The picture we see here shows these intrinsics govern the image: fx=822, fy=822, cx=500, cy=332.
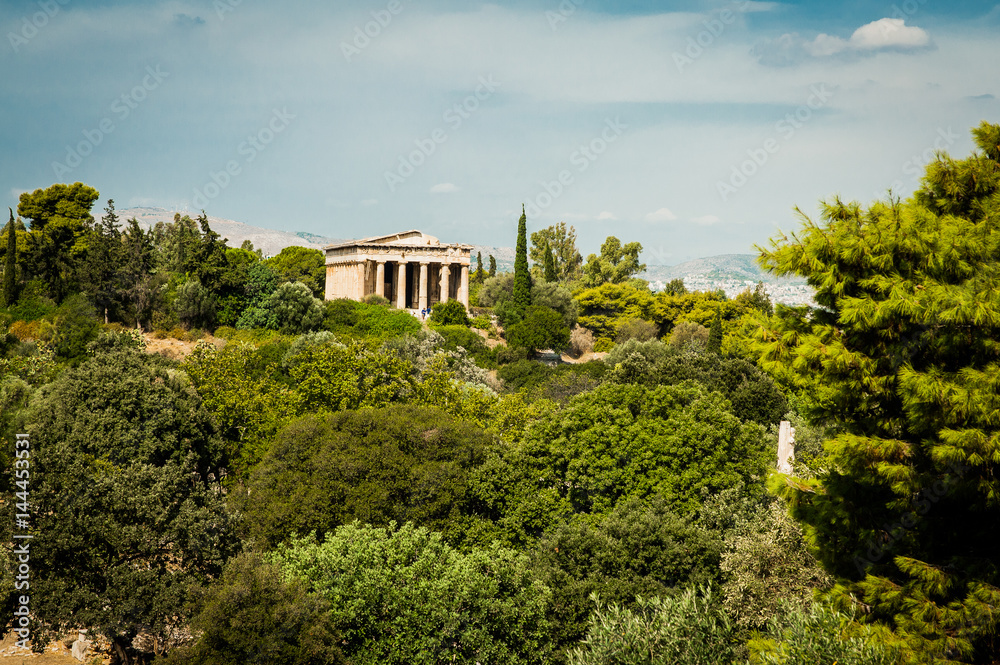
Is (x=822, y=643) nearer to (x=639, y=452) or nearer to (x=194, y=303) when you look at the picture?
(x=639, y=452)

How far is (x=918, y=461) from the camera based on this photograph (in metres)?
12.6

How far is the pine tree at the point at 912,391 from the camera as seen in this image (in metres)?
11.8

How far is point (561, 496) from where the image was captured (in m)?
24.1

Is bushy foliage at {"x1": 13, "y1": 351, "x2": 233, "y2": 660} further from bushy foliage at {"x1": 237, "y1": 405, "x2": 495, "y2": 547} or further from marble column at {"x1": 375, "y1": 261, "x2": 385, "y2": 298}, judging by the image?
marble column at {"x1": 375, "y1": 261, "x2": 385, "y2": 298}

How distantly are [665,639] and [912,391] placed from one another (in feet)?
20.1

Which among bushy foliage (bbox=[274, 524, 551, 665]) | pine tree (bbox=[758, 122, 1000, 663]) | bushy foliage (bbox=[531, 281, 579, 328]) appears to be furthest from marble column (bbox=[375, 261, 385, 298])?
pine tree (bbox=[758, 122, 1000, 663])

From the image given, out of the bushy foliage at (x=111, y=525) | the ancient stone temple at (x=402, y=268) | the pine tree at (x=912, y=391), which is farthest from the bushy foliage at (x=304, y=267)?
the pine tree at (x=912, y=391)

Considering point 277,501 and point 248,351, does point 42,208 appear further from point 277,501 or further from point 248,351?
point 277,501

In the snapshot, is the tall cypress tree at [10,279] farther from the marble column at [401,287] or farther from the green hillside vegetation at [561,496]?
the marble column at [401,287]

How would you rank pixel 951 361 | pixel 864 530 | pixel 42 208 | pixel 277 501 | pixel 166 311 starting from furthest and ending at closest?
pixel 42 208
pixel 166 311
pixel 277 501
pixel 864 530
pixel 951 361

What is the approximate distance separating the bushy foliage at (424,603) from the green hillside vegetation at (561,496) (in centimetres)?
6

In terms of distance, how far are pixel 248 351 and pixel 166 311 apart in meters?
18.7

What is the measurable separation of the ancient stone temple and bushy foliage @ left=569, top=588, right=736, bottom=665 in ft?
163

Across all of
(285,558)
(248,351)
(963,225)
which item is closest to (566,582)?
(285,558)
